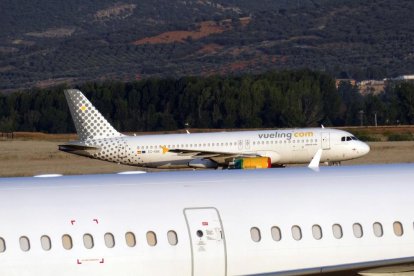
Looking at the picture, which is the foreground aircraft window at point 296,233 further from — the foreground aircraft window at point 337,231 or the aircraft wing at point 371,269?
the aircraft wing at point 371,269

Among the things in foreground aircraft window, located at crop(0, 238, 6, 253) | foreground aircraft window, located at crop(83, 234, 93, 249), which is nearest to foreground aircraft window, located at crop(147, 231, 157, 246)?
foreground aircraft window, located at crop(83, 234, 93, 249)

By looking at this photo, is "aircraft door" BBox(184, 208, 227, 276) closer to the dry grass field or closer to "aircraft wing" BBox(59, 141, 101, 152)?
the dry grass field

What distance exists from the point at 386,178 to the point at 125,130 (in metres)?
155

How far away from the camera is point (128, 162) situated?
232ft

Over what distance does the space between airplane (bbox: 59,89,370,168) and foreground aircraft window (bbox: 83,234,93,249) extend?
54723mm

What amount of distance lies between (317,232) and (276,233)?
0.50m

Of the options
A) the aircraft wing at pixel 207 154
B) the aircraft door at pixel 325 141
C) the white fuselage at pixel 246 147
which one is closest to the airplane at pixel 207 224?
the aircraft wing at pixel 207 154

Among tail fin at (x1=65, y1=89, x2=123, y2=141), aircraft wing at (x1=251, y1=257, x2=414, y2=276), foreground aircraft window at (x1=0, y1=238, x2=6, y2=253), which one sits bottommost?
aircraft wing at (x1=251, y1=257, x2=414, y2=276)

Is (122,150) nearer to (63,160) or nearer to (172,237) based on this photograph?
(63,160)

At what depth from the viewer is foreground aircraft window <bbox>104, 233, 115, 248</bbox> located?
13125 mm

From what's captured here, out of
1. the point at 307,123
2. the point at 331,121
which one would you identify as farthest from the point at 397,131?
the point at 331,121

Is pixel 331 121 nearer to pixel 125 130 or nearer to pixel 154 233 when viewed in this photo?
pixel 125 130

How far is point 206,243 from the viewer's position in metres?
13.5

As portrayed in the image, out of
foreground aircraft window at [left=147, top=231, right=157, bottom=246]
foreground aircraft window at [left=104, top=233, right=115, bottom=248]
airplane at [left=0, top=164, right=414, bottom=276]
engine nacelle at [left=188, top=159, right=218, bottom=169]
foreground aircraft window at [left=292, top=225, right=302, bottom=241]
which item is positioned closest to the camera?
airplane at [left=0, top=164, right=414, bottom=276]
